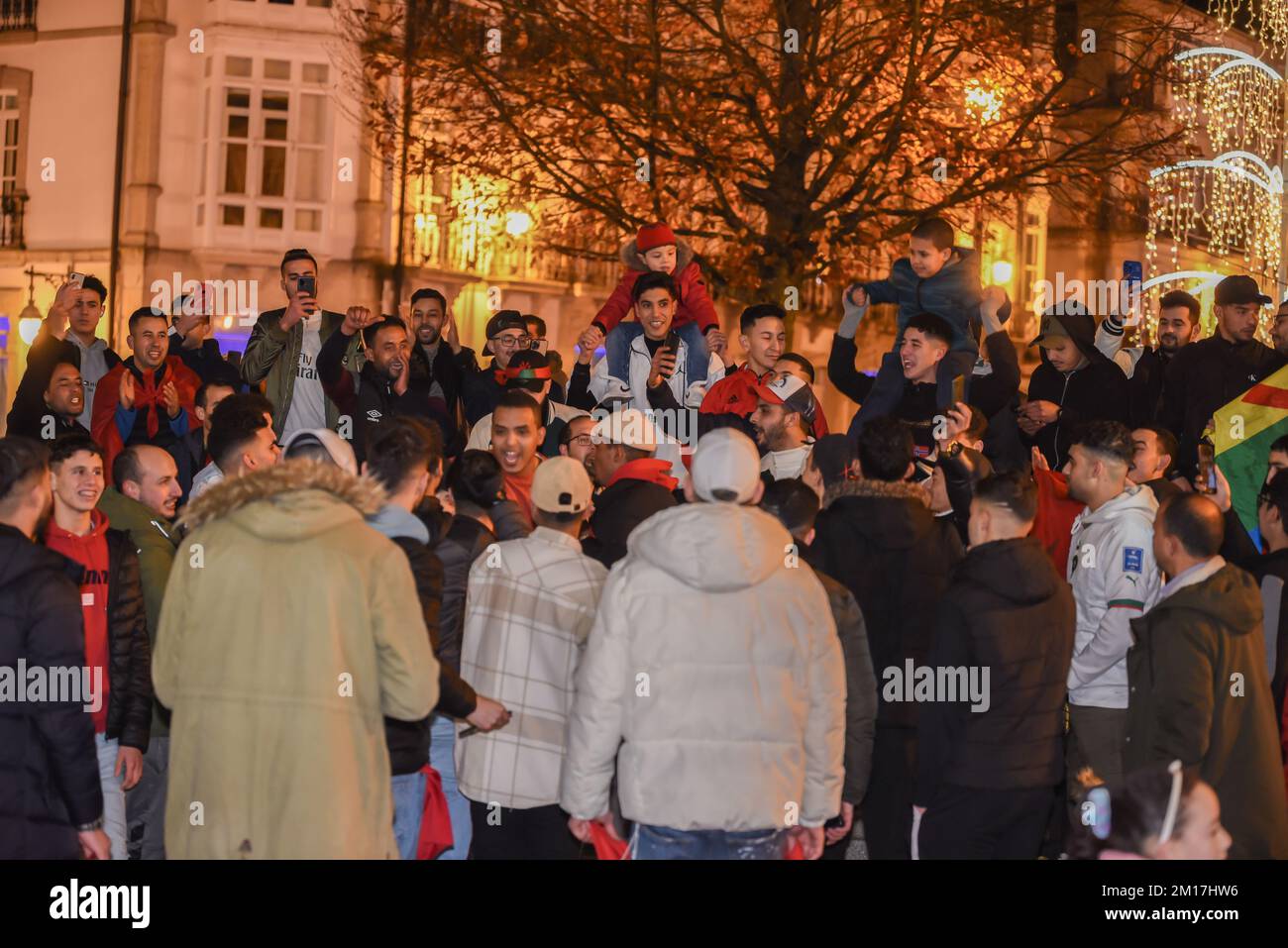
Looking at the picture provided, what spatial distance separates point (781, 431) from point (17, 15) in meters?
25.8

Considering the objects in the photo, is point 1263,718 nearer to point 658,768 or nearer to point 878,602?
point 878,602

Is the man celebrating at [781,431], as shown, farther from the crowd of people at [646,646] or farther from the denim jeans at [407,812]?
the denim jeans at [407,812]

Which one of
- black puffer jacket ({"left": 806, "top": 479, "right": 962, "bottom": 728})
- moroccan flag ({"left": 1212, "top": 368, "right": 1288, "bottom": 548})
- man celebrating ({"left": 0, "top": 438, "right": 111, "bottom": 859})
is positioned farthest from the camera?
moroccan flag ({"left": 1212, "top": 368, "right": 1288, "bottom": 548})

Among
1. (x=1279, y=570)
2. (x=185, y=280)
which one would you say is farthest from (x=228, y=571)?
(x=185, y=280)

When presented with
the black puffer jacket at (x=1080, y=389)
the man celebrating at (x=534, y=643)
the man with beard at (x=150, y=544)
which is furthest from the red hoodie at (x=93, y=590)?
the black puffer jacket at (x=1080, y=389)

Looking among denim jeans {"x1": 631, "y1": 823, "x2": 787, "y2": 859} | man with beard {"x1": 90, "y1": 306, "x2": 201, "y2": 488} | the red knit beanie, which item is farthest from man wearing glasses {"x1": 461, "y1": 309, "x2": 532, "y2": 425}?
denim jeans {"x1": 631, "y1": 823, "x2": 787, "y2": 859}

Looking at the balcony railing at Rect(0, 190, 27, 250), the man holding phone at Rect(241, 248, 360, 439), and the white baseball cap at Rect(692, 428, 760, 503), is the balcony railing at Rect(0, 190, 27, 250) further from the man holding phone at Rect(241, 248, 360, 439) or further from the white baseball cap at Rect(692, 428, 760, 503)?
the white baseball cap at Rect(692, 428, 760, 503)

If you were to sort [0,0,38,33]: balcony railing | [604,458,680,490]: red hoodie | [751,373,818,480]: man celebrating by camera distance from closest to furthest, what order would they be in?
[604,458,680,490]: red hoodie < [751,373,818,480]: man celebrating < [0,0,38,33]: balcony railing

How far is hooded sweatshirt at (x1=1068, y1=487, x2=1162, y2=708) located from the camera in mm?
8102

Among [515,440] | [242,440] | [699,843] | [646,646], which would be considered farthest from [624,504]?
[699,843]

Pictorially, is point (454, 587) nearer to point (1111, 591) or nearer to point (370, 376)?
point (1111, 591)

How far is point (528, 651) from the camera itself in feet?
22.5

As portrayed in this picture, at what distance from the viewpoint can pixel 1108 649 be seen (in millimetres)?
8125

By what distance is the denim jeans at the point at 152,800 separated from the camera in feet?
26.7
